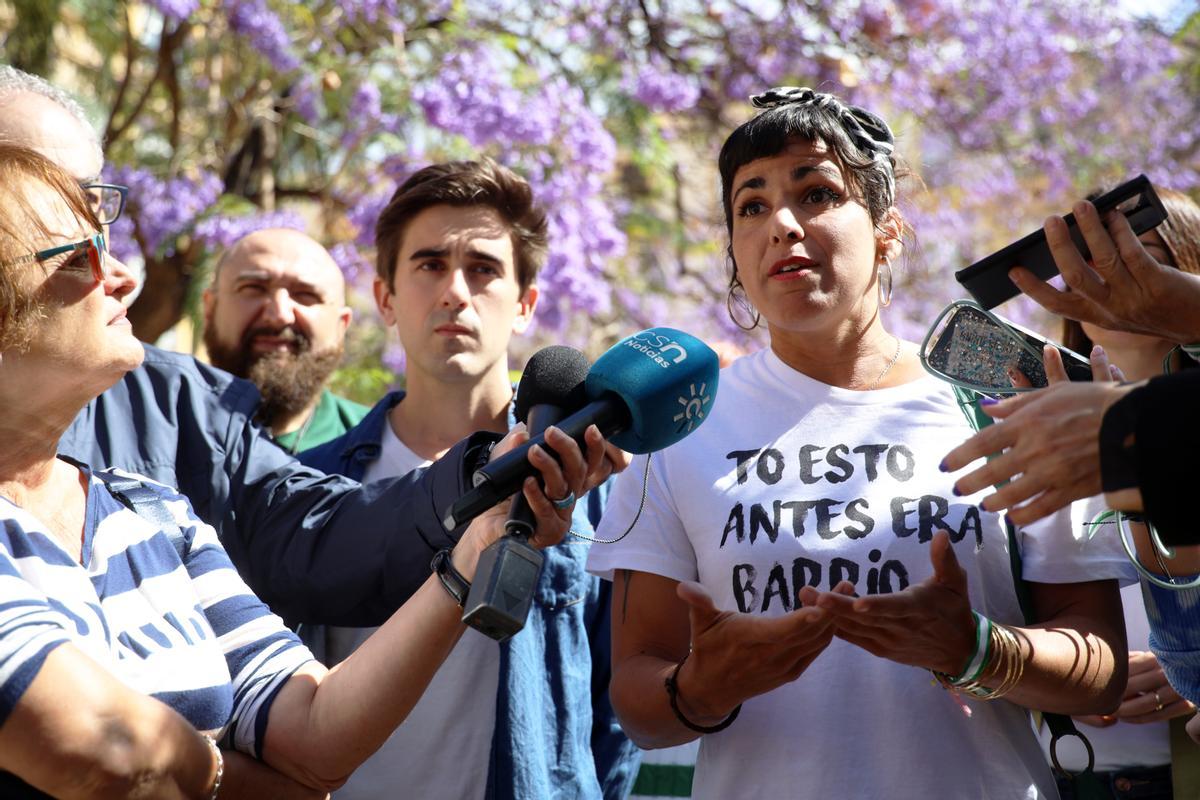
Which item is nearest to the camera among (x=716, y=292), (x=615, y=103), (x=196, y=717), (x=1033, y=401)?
(x=1033, y=401)

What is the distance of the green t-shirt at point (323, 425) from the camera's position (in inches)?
183

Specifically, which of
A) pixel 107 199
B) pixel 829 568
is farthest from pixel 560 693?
pixel 107 199

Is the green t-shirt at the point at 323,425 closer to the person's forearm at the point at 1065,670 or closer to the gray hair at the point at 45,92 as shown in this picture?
the gray hair at the point at 45,92

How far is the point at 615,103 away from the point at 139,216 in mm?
3079

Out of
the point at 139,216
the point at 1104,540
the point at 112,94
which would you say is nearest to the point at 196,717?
the point at 1104,540

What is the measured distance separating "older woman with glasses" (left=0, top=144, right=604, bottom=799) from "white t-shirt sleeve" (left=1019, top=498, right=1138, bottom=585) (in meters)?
1.08

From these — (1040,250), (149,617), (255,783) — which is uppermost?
(1040,250)

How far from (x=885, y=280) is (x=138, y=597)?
196 centimetres

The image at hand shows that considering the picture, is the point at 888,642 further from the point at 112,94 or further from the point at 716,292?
the point at 112,94

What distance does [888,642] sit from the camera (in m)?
2.28

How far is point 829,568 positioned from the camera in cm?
256

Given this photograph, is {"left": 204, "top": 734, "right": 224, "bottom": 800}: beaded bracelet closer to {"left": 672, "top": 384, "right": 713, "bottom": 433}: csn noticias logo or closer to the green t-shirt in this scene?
{"left": 672, "top": 384, "right": 713, "bottom": 433}: csn noticias logo

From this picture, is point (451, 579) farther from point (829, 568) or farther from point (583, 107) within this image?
point (583, 107)

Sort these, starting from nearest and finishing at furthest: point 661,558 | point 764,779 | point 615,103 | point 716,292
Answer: point 764,779, point 661,558, point 615,103, point 716,292
